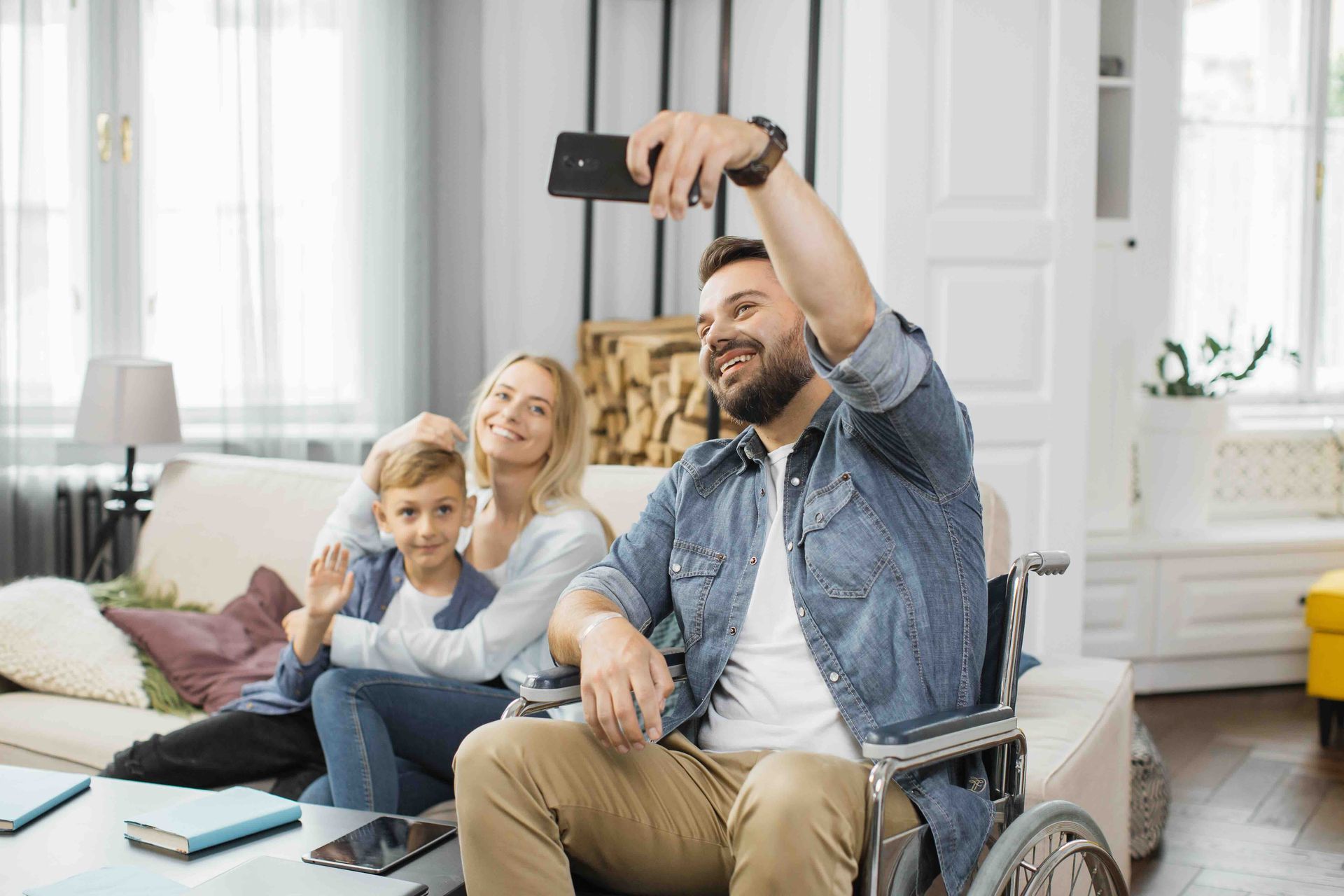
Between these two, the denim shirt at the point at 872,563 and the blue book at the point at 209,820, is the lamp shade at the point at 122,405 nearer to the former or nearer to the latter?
the blue book at the point at 209,820

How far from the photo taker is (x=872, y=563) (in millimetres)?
1481

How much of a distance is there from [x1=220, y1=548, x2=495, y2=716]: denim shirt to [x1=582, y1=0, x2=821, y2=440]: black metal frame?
3.91ft

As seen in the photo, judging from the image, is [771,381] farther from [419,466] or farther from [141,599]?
[141,599]

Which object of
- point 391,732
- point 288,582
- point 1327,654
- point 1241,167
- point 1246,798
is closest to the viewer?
point 391,732

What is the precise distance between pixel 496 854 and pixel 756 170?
0.76 meters

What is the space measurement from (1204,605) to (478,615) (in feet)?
8.45

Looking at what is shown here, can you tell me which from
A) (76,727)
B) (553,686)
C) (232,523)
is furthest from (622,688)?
(232,523)

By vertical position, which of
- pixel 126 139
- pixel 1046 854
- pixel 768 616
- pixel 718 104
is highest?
pixel 718 104

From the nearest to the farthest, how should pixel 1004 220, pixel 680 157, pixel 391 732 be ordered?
pixel 680 157 → pixel 391 732 → pixel 1004 220

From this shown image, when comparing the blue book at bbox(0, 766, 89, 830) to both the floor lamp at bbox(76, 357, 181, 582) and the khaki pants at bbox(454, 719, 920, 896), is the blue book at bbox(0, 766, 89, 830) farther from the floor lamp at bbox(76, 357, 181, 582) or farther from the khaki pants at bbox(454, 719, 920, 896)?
the floor lamp at bbox(76, 357, 181, 582)

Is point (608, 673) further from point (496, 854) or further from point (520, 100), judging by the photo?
point (520, 100)

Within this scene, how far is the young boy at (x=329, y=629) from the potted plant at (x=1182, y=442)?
8.35ft

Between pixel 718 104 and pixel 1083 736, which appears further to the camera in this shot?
pixel 718 104

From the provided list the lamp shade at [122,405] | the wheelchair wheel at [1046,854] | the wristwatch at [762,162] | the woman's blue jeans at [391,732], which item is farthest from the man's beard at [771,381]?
the lamp shade at [122,405]
